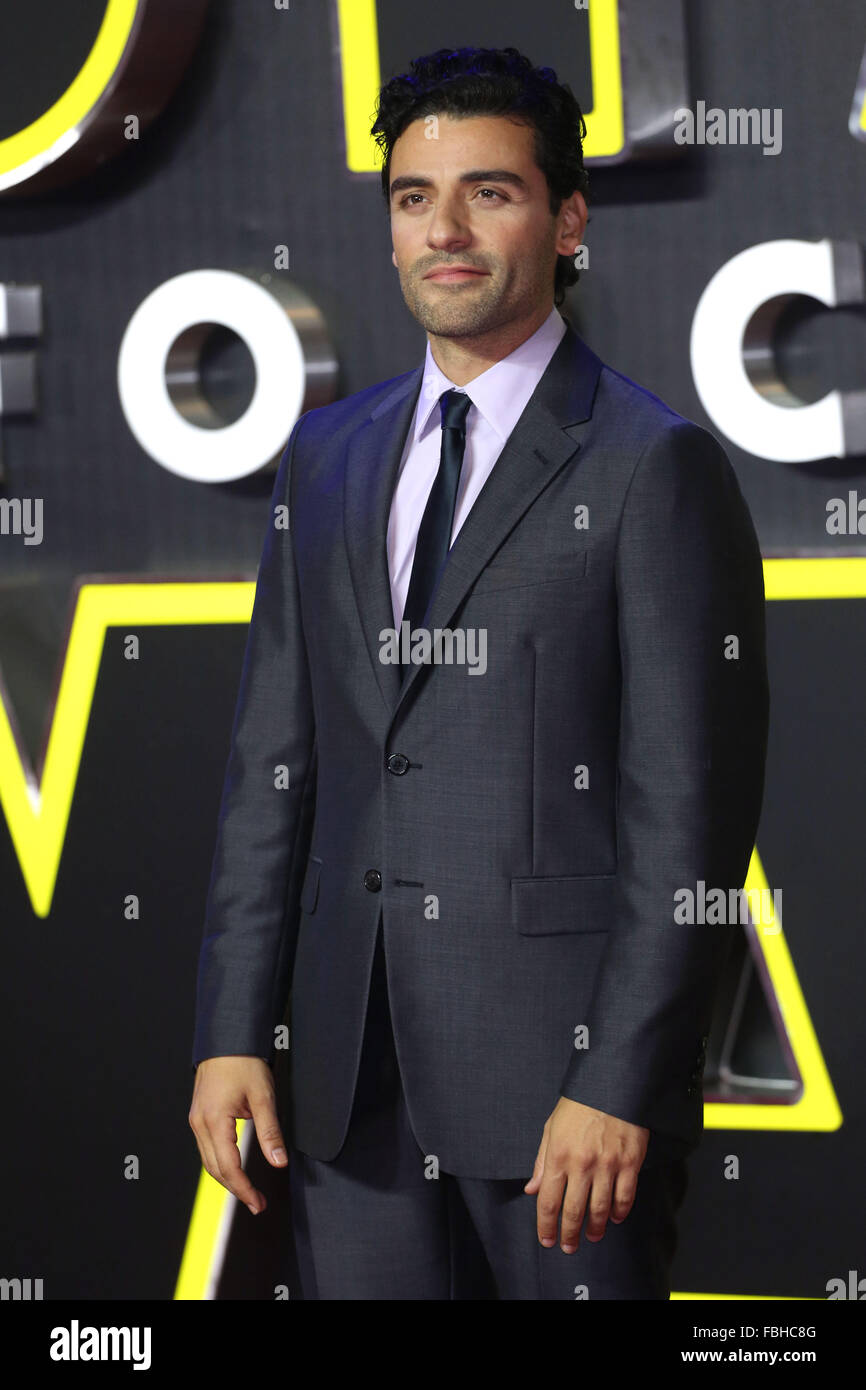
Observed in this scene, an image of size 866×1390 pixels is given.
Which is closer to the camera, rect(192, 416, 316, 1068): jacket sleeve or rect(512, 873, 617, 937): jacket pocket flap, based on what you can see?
rect(512, 873, 617, 937): jacket pocket flap

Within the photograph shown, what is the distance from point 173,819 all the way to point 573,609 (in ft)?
4.88

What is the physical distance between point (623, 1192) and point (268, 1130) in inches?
18.8

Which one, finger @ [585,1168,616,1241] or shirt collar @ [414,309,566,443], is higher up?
shirt collar @ [414,309,566,443]

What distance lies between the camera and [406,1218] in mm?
1811

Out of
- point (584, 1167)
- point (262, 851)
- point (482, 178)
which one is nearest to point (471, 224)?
point (482, 178)

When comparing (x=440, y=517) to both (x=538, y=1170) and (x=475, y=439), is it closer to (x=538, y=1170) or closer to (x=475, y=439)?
(x=475, y=439)

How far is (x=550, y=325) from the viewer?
6.33 ft

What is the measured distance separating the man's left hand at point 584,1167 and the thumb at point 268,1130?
0.37 metres

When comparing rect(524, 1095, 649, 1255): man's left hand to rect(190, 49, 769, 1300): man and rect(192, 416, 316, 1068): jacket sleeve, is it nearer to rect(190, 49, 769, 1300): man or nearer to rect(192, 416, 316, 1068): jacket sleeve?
rect(190, 49, 769, 1300): man

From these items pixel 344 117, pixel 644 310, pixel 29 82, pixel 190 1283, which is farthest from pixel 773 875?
pixel 29 82

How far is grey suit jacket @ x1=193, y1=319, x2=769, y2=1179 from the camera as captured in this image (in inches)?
66.0

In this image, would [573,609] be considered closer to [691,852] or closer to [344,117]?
[691,852]

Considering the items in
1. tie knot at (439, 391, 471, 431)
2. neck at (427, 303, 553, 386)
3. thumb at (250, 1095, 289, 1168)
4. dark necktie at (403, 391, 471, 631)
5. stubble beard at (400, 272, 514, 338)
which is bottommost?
thumb at (250, 1095, 289, 1168)

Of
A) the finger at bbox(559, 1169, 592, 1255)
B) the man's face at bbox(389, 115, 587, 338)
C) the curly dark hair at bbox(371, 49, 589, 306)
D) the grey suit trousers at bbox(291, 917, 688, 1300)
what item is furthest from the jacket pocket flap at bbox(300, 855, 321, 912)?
the curly dark hair at bbox(371, 49, 589, 306)
